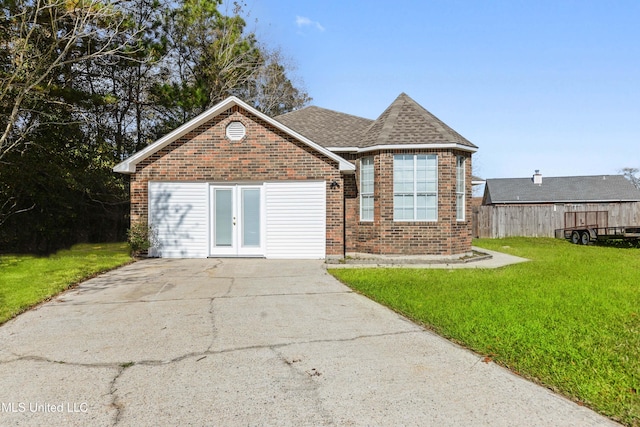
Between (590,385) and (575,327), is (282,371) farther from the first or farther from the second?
(575,327)

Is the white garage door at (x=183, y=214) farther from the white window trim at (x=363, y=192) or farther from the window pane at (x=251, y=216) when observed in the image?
the white window trim at (x=363, y=192)

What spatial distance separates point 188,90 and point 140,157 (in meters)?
10.8

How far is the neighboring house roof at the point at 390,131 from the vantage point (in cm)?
1275

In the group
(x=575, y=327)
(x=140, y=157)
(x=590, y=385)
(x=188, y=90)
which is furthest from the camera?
(x=188, y=90)

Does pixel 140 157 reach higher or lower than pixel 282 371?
higher

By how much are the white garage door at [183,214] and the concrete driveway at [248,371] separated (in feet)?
19.1

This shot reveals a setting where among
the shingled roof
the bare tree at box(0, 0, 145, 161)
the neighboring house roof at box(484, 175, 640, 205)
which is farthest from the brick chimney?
the bare tree at box(0, 0, 145, 161)

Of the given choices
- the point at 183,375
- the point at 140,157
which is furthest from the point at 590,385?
the point at 140,157

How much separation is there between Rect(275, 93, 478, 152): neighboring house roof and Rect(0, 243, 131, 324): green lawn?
25.9 feet

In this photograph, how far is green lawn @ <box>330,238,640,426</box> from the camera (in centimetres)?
385

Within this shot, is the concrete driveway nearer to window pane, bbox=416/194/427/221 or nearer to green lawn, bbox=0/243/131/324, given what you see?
green lawn, bbox=0/243/131/324

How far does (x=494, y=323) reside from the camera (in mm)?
5605

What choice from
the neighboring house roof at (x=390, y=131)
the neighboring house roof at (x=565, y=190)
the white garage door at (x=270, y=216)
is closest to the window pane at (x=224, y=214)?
the white garage door at (x=270, y=216)

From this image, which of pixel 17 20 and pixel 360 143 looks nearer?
pixel 360 143
